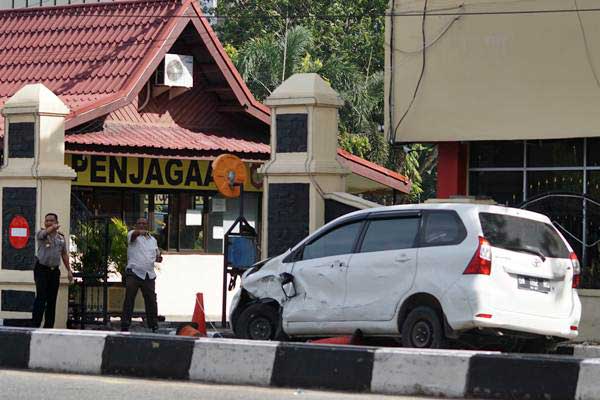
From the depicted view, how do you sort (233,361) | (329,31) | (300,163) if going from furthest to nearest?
1. (329,31)
2. (300,163)
3. (233,361)

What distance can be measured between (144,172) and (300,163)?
7944mm

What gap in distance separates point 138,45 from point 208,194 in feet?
11.0

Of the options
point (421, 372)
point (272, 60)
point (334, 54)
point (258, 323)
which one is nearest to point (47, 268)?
point (258, 323)

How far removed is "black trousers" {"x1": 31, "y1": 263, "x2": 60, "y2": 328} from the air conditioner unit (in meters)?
8.04

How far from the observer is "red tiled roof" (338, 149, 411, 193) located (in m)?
28.9

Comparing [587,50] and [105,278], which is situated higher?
[587,50]

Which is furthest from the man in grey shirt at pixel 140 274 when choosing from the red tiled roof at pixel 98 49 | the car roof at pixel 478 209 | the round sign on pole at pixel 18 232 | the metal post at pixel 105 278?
the car roof at pixel 478 209

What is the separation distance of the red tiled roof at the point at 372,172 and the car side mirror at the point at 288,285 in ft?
38.8

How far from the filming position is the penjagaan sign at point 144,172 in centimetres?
2648

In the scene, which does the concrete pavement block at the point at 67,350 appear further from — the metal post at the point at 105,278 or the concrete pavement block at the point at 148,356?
the metal post at the point at 105,278

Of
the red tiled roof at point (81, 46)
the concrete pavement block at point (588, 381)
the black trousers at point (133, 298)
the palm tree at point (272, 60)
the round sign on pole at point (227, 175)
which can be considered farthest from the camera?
the palm tree at point (272, 60)

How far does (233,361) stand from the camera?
1370 cm

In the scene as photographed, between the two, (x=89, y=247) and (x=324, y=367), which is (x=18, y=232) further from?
(x=324, y=367)

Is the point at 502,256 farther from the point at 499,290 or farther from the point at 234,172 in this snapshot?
the point at 234,172
